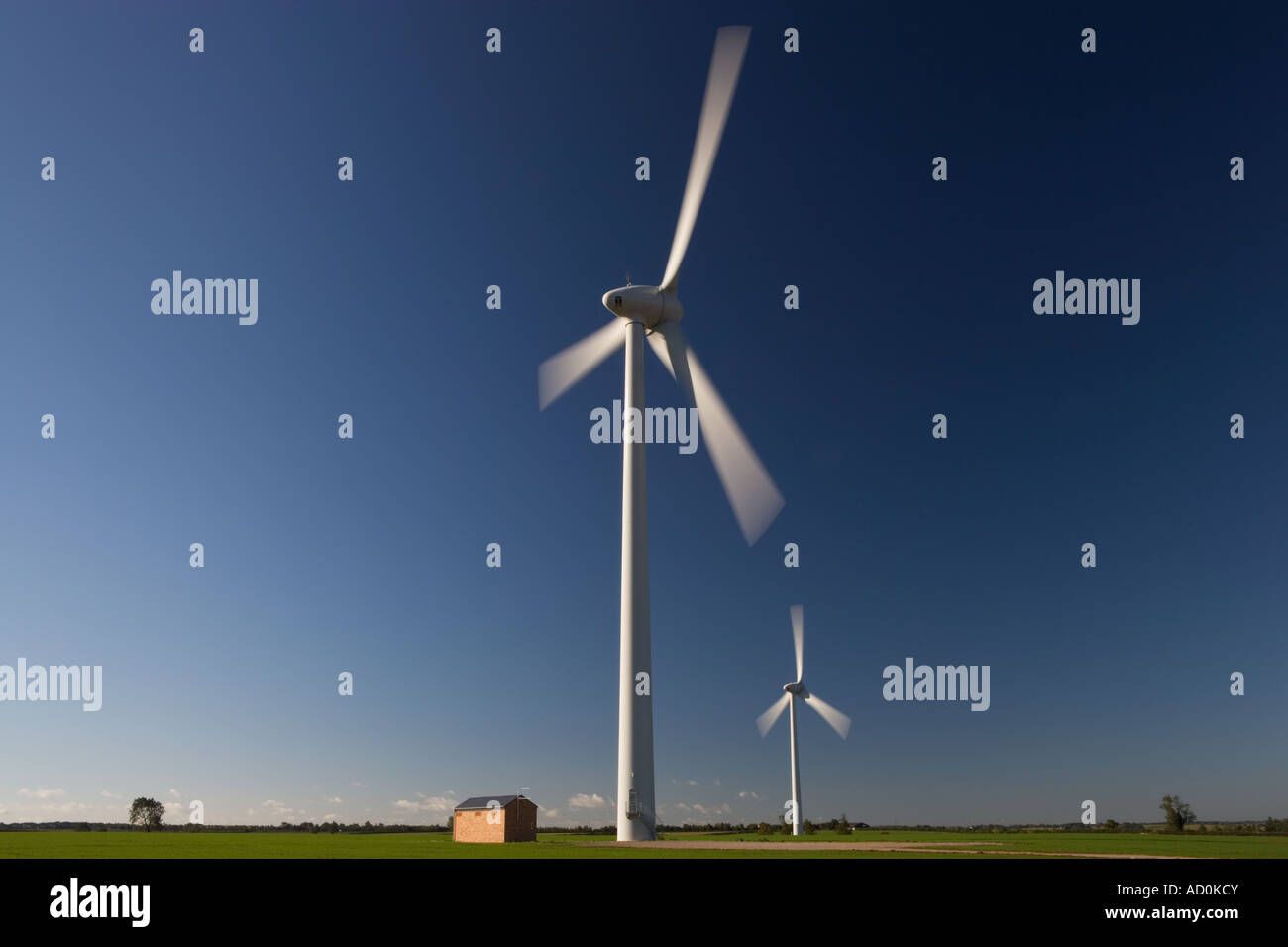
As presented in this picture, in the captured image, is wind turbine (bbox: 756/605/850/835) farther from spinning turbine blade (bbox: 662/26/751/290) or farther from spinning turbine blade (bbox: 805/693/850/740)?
spinning turbine blade (bbox: 662/26/751/290)

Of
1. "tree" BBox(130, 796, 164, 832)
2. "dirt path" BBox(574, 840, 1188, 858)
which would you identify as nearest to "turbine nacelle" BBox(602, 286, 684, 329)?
"dirt path" BBox(574, 840, 1188, 858)

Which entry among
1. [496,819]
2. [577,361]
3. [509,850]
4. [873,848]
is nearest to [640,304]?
[577,361]

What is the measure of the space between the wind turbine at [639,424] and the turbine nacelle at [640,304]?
0.06 m

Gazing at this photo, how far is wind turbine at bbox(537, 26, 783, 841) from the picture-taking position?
4500 cm

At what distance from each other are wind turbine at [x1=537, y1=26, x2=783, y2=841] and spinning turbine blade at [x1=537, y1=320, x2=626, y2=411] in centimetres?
6

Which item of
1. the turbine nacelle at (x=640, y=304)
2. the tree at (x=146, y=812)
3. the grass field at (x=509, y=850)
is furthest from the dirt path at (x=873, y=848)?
the tree at (x=146, y=812)

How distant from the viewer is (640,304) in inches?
2099

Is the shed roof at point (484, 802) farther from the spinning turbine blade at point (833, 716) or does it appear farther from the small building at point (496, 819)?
the spinning turbine blade at point (833, 716)

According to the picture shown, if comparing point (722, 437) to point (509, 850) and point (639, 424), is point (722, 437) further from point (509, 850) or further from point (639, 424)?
point (509, 850)

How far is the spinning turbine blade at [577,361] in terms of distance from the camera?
167 feet
